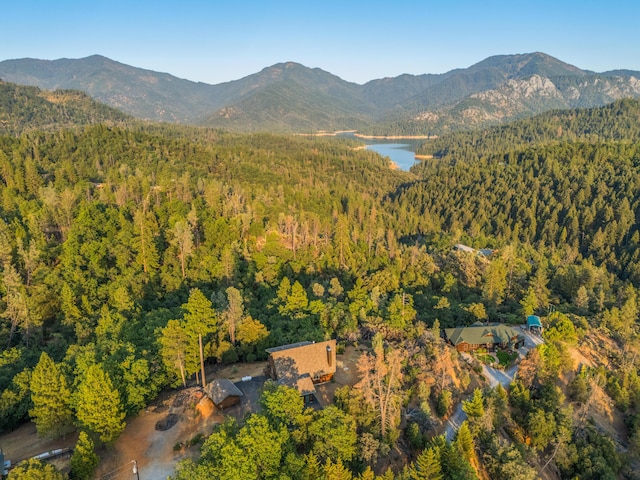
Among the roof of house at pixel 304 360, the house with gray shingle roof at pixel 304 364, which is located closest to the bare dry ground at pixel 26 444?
the house with gray shingle roof at pixel 304 364

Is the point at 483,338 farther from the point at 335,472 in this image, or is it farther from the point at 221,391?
the point at 221,391

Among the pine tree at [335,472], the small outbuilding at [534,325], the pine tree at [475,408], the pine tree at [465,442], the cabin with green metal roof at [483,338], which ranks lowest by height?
the small outbuilding at [534,325]

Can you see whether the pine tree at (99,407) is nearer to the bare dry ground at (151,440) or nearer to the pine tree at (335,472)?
the bare dry ground at (151,440)

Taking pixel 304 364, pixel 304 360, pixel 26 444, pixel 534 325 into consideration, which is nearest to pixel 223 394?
pixel 304 364

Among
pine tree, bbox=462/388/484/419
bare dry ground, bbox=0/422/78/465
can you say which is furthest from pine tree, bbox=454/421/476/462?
bare dry ground, bbox=0/422/78/465

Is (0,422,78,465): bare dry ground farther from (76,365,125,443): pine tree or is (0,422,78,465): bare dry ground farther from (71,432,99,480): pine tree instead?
(71,432,99,480): pine tree

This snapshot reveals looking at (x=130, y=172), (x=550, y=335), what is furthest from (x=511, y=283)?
(x=130, y=172)
